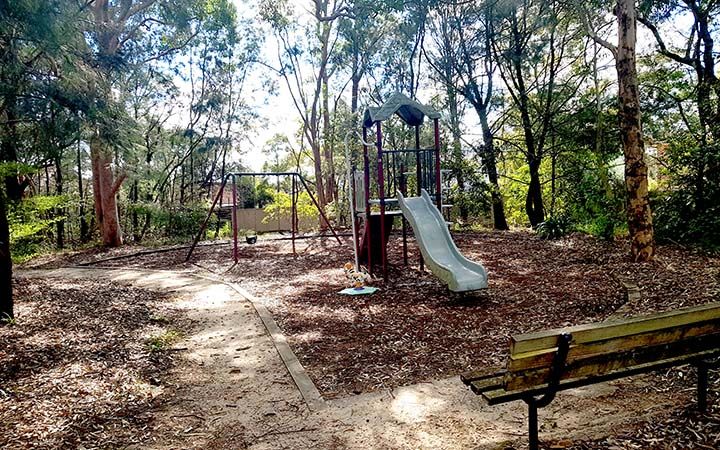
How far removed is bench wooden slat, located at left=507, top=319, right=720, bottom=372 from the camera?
2.17 m

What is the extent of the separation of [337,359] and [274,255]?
25.4 feet

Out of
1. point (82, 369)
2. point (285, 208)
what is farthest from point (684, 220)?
point (285, 208)

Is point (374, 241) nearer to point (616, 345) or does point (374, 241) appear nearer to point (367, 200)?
point (367, 200)

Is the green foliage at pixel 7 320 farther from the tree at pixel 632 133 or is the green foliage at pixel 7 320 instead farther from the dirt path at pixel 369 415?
the tree at pixel 632 133

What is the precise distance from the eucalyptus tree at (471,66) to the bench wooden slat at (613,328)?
12572mm

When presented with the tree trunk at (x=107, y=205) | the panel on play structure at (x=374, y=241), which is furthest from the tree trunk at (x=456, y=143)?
the tree trunk at (x=107, y=205)

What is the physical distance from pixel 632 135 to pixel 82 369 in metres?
7.25

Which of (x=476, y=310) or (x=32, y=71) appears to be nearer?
(x=32, y=71)

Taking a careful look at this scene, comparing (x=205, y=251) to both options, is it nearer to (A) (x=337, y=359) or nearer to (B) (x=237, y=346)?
(B) (x=237, y=346)

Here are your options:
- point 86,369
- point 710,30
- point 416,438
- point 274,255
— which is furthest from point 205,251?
point 710,30

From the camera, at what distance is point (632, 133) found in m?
6.48

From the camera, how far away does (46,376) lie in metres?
3.68

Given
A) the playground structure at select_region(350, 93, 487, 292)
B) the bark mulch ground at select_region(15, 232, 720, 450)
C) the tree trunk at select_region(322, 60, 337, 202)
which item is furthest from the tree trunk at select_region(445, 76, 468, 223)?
the bark mulch ground at select_region(15, 232, 720, 450)

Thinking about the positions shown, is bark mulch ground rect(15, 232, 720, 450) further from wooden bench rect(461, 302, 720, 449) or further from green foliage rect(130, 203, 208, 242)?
green foliage rect(130, 203, 208, 242)
